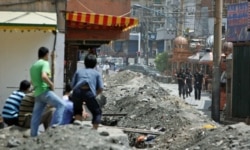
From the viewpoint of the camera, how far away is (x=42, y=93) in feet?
32.7

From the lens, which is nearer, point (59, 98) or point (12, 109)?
point (59, 98)

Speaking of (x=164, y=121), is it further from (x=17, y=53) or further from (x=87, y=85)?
(x=87, y=85)

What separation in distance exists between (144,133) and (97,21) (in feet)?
9.75

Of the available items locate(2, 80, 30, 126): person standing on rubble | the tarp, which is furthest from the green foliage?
locate(2, 80, 30, 126): person standing on rubble

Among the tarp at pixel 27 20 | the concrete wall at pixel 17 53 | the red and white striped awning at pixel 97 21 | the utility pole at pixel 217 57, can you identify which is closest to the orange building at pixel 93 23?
the red and white striped awning at pixel 97 21

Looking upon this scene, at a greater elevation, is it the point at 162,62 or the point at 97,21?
the point at 97,21

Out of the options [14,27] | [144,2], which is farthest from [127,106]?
[144,2]

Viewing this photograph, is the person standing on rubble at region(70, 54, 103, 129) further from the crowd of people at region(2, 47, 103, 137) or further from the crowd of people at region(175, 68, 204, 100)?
the crowd of people at region(175, 68, 204, 100)

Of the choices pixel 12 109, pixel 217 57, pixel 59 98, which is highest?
pixel 217 57

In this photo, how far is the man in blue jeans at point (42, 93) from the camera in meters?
9.88

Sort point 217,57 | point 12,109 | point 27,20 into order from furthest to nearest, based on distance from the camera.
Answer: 1. point 217,57
2. point 27,20
3. point 12,109

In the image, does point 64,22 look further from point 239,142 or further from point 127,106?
point 127,106

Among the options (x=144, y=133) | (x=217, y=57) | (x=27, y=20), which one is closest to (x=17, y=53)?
(x=27, y=20)

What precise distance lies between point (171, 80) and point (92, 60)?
164ft
